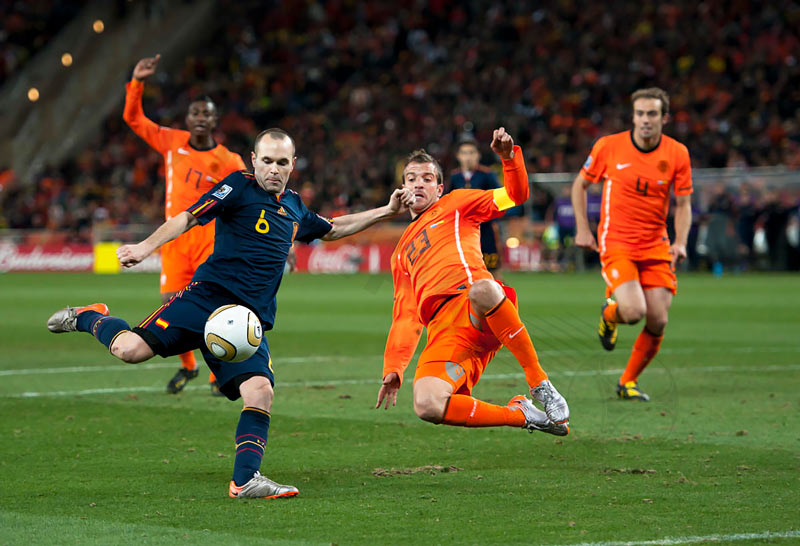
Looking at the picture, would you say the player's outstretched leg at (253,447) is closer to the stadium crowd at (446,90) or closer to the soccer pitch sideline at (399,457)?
the soccer pitch sideline at (399,457)

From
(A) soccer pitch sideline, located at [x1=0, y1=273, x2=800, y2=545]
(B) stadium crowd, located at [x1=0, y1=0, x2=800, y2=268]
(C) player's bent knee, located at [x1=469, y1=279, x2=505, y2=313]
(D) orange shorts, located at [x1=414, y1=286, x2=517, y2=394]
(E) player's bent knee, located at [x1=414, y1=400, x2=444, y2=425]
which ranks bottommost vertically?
(A) soccer pitch sideline, located at [x1=0, y1=273, x2=800, y2=545]

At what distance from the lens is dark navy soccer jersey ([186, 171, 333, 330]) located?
19.0 feet

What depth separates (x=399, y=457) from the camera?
6.39 metres

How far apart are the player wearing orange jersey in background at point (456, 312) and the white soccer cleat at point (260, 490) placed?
30.5 inches

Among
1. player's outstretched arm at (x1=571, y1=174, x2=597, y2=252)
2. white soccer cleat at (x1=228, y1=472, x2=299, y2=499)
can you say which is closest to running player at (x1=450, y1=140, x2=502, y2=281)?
player's outstretched arm at (x1=571, y1=174, x2=597, y2=252)

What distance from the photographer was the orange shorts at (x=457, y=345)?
5.96 m

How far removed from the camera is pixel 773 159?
2802 centimetres

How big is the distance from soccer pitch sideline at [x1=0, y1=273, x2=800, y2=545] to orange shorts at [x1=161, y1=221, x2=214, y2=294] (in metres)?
0.96

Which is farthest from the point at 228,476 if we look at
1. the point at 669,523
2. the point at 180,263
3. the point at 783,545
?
the point at 180,263

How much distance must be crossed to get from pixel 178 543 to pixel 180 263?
17.3ft

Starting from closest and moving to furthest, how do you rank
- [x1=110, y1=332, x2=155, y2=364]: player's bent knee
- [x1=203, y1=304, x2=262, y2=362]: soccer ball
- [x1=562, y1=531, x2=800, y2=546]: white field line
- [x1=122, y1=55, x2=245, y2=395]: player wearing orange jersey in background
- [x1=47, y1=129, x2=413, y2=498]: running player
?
[x1=562, y1=531, x2=800, y2=546]: white field line, [x1=203, y1=304, x2=262, y2=362]: soccer ball, [x1=47, y1=129, x2=413, y2=498]: running player, [x1=110, y1=332, x2=155, y2=364]: player's bent knee, [x1=122, y1=55, x2=245, y2=395]: player wearing orange jersey in background

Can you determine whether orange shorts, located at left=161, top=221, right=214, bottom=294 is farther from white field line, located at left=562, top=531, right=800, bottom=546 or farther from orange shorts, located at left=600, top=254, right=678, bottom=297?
white field line, located at left=562, top=531, right=800, bottom=546

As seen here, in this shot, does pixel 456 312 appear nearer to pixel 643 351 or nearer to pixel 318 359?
pixel 643 351

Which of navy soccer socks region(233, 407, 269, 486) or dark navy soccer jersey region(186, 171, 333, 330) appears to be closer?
navy soccer socks region(233, 407, 269, 486)
